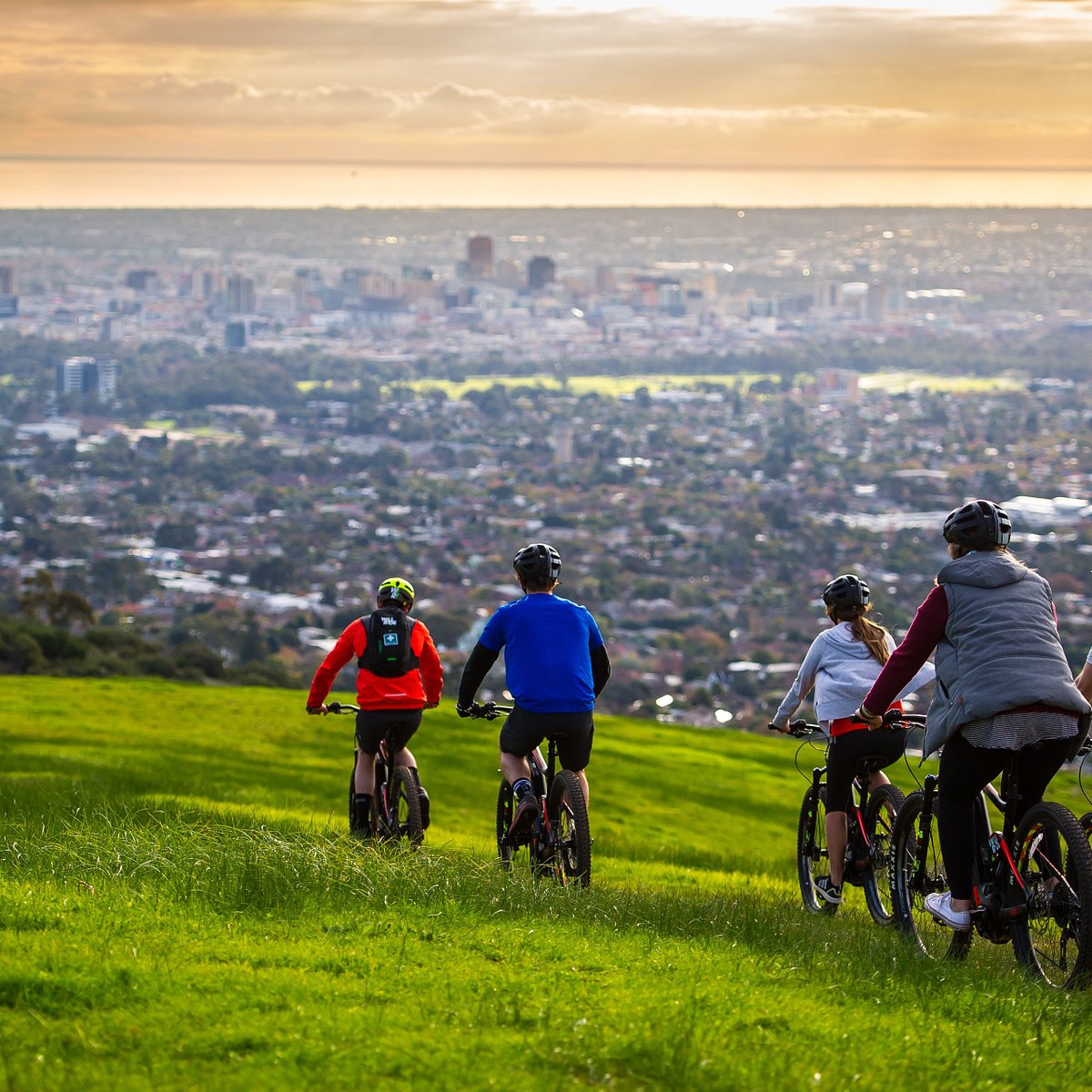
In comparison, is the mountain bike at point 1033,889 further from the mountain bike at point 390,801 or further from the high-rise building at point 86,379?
the high-rise building at point 86,379

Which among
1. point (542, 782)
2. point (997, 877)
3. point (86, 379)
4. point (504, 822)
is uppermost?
point (997, 877)

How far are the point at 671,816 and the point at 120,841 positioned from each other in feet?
61.4

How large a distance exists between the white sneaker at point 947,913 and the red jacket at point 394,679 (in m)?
4.61

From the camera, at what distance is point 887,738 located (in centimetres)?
1026

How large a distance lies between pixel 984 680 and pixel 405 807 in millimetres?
5923

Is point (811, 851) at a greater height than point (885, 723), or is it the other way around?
point (885, 723)

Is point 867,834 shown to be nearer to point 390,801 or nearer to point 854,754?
point 854,754

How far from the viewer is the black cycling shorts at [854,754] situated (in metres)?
10.3

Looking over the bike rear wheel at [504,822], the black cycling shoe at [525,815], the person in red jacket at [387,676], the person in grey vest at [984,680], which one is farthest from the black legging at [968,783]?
the person in red jacket at [387,676]

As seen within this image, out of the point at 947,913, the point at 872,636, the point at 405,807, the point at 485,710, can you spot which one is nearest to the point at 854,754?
the point at 872,636

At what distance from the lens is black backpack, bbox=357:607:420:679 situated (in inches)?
470

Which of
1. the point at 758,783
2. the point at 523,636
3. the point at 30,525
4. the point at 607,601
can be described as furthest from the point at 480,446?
the point at 523,636

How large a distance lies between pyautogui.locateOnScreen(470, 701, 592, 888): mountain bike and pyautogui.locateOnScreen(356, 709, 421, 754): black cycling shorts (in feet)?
4.32

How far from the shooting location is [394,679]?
1209 centimetres
